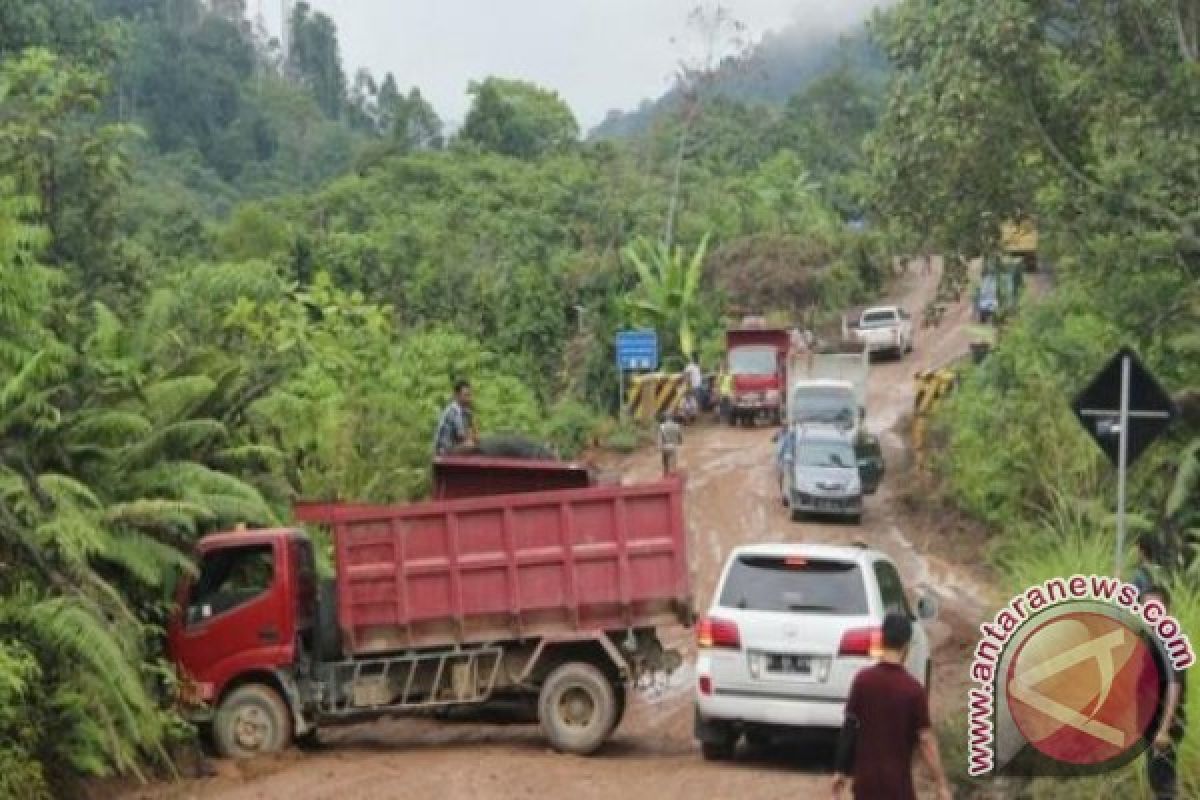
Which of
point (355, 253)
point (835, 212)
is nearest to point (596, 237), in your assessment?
point (355, 253)

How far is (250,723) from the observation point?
1484 cm

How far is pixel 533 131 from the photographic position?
289ft

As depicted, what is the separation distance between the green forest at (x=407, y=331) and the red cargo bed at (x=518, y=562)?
151 cm

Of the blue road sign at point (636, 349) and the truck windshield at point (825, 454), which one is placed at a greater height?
the blue road sign at point (636, 349)

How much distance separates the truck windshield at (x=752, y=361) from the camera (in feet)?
141

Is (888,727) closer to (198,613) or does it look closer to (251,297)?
(198,613)

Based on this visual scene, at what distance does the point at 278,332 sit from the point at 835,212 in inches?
2212

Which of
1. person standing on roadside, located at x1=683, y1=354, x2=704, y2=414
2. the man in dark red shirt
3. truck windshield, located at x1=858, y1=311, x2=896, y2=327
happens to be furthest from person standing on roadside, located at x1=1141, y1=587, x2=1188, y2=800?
truck windshield, located at x1=858, y1=311, x2=896, y2=327

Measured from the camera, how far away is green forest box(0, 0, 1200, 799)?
44.7 feet

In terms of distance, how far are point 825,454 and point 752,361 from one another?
42.2ft

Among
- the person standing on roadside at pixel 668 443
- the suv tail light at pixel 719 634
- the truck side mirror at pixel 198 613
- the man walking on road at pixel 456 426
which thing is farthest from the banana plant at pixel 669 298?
the suv tail light at pixel 719 634

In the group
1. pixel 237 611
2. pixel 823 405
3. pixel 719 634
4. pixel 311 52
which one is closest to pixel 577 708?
pixel 719 634

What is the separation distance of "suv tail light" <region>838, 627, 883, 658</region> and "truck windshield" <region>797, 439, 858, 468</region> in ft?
57.2

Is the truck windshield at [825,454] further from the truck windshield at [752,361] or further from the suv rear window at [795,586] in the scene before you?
the suv rear window at [795,586]
